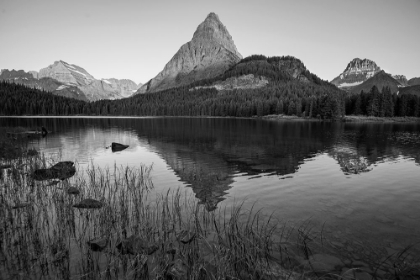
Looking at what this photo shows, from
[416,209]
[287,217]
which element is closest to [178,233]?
[287,217]

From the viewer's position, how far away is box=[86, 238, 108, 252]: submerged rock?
33.8 ft

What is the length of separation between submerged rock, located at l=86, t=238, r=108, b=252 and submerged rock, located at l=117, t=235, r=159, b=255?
28.0 inches

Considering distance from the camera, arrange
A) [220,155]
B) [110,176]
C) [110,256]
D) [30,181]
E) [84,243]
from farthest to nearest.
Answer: [220,155] → [110,176] → [30,181] → [84,243] → [110,256]

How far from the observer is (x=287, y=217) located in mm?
14852

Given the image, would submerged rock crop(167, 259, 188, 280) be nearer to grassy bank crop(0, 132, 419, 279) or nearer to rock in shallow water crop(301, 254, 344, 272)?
grassy bank crop(0, 132, 419, 279)

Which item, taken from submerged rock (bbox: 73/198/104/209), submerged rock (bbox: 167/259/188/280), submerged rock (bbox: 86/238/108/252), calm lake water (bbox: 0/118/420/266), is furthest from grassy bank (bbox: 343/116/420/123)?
submerged rock (bbox: 86/238/108/252)

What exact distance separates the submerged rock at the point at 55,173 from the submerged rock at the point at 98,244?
13.8m

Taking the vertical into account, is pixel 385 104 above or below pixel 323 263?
above

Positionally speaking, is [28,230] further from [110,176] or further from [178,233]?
[110,176]

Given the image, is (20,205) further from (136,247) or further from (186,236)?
(186,236)

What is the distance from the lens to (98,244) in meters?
10.4

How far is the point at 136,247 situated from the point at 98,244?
1.93 metres

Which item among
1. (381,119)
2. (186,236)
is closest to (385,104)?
(381,119)

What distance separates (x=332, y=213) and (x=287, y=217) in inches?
133
